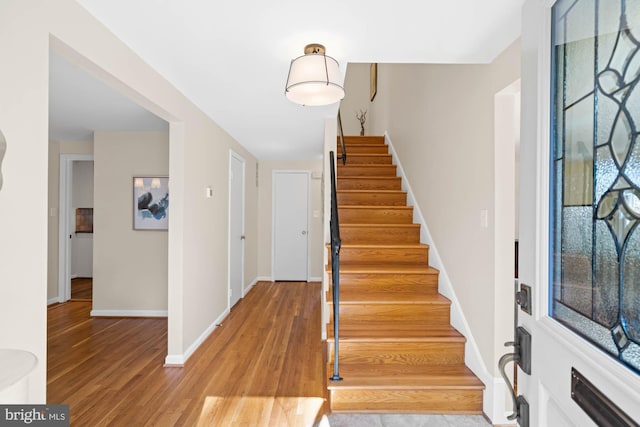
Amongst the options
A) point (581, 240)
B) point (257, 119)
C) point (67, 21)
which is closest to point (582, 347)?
point (581, 240)

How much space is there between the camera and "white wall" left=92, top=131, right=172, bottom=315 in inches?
168

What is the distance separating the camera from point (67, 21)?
1.53 metres

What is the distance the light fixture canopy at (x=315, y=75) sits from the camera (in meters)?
1.81

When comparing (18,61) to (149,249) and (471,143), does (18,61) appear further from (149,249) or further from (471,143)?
(149,249)

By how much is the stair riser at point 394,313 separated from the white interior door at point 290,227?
3.62m

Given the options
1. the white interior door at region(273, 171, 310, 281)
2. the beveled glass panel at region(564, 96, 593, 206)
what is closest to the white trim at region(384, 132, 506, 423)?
the beveled glass panel at region(564, 96, 593, 206)

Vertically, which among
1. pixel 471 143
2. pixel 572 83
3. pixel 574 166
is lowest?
pixel 574 166

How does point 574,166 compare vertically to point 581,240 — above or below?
above

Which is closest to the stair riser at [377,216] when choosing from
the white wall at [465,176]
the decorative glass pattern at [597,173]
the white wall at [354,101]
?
the white wall at [465,176]

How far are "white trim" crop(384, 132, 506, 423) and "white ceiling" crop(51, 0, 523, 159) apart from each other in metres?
1.59

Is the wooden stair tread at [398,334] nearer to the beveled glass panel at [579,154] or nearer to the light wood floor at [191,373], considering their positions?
the light wood floor at [191,373]

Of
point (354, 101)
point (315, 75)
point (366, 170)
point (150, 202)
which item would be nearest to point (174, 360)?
point (150, 202)

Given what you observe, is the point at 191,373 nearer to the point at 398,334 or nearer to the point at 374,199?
the point at 398,334

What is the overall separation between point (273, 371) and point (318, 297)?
2.45 meters
